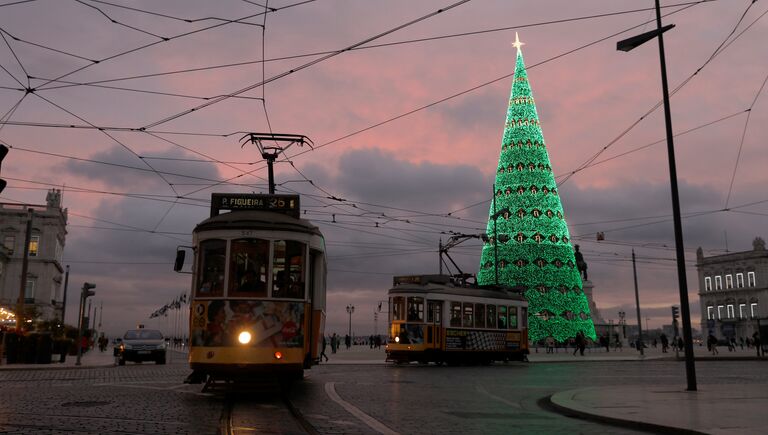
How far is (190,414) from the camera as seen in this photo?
955 cm

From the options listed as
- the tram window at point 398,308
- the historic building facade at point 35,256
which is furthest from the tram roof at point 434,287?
the historic building facade at point 35,256

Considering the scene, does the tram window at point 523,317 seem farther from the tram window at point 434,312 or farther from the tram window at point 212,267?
the tram window at point 212,267

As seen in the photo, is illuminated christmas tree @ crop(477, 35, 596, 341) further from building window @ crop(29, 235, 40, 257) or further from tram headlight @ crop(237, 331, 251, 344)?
building window @ crop(29, 235, 40, 257)

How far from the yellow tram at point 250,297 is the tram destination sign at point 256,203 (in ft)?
2.72

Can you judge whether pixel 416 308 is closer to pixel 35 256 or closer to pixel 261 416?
pixel 261 416

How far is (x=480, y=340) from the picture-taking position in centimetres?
2780

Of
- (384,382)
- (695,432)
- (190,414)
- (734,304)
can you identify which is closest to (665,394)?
(695,432)

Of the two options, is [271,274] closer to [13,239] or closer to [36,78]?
[36,78]

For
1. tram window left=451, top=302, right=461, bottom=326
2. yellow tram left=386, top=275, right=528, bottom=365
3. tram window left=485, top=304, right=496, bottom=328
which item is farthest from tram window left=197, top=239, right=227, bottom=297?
→ tram window left=485, top=304, right=496, bottom=328

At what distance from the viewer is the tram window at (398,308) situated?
2617cm

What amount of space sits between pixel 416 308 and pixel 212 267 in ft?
48.9

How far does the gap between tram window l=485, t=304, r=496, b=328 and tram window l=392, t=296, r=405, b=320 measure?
4191mm

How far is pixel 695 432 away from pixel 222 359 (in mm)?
7335

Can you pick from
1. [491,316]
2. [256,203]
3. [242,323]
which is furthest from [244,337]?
[491,316]
